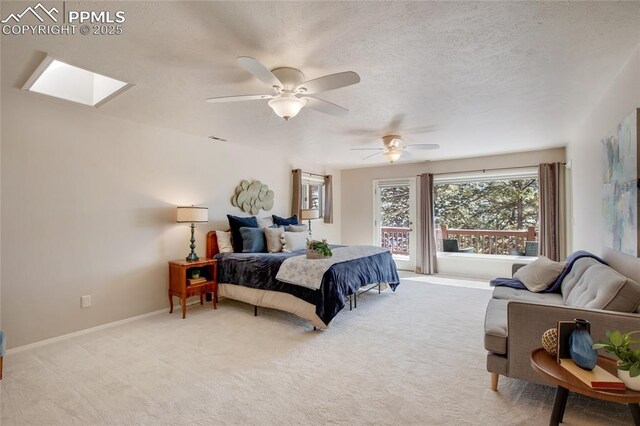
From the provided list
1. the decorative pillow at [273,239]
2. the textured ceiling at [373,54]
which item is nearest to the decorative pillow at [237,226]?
the decorative pillow at [273,239]

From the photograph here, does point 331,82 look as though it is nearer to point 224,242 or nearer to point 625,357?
point 625,357

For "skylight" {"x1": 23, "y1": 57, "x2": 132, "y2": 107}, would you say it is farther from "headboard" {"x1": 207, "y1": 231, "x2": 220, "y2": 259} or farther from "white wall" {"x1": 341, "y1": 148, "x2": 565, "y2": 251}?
"white wall" {"x1": 341, "y1": 148, "x2": 565, "y2": 251}

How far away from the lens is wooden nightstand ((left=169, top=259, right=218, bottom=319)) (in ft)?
12.5

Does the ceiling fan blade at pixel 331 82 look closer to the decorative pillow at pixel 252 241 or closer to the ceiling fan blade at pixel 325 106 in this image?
the ceiling fan blade at pixel 325 106

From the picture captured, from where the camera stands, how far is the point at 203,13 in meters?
1.72

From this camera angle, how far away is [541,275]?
10.2 ft

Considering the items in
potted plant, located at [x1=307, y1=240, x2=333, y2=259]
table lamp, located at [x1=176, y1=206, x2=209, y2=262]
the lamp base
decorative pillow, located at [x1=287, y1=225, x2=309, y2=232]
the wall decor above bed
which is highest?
the wall decor above bed

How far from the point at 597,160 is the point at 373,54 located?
2584 millimetres

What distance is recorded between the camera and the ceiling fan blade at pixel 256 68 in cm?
182

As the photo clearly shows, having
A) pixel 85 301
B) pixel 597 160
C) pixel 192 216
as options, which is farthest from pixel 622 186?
pixel 85 301

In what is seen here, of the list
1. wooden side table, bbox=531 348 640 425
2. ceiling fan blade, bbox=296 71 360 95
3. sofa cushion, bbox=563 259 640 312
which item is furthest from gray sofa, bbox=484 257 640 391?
ceiling fan blade, bbox=296 71 360 95

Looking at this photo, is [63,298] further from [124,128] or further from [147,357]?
[124,128]

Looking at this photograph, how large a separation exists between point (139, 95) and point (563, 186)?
20.7 ft

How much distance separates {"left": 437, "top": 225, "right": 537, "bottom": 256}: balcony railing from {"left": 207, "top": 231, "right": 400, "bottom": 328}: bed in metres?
2.84
